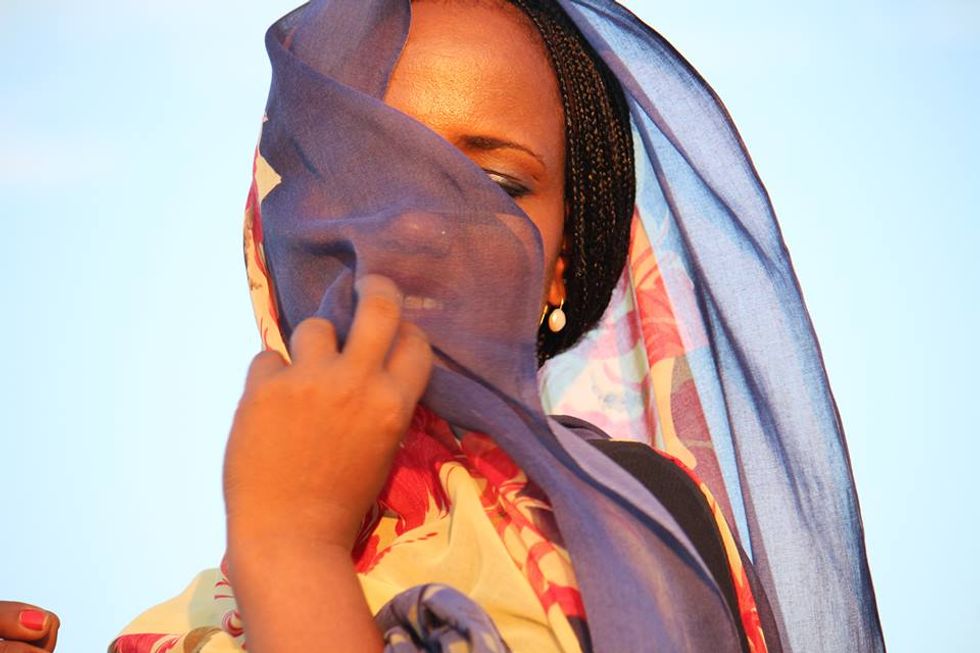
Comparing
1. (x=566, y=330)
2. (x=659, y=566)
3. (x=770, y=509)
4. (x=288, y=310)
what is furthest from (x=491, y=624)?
(x=566, y=330)

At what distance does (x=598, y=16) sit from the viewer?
1.47m

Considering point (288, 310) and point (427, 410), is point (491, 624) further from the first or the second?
point (288, 310)

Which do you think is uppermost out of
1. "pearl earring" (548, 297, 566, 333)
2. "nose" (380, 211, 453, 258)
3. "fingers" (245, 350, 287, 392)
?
"pearl earring" (548, 297, 566, 333)

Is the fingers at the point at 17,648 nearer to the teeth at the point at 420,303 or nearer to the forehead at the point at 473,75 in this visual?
the teeth at the point at 420,303

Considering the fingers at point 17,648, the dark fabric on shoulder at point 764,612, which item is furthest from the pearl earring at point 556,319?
the fingers at point 17,648

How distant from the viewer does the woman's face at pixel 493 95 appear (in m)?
1.20

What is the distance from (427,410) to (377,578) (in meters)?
0.16

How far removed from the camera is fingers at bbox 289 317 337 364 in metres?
0.94

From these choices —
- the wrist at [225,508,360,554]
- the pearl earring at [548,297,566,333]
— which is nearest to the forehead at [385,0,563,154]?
the pearl earring at [548,297,566,333]

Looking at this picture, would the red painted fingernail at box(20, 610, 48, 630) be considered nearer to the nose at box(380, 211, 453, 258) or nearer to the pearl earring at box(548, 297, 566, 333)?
the nose at box(380, 211, 453, 258)

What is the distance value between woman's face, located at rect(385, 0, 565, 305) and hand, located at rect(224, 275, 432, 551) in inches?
12.4

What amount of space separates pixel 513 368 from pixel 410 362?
0.36ft

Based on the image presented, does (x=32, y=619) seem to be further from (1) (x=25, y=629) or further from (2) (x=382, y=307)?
(2) (x=382, y=307)

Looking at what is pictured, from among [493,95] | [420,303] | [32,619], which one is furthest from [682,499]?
[32,619]
